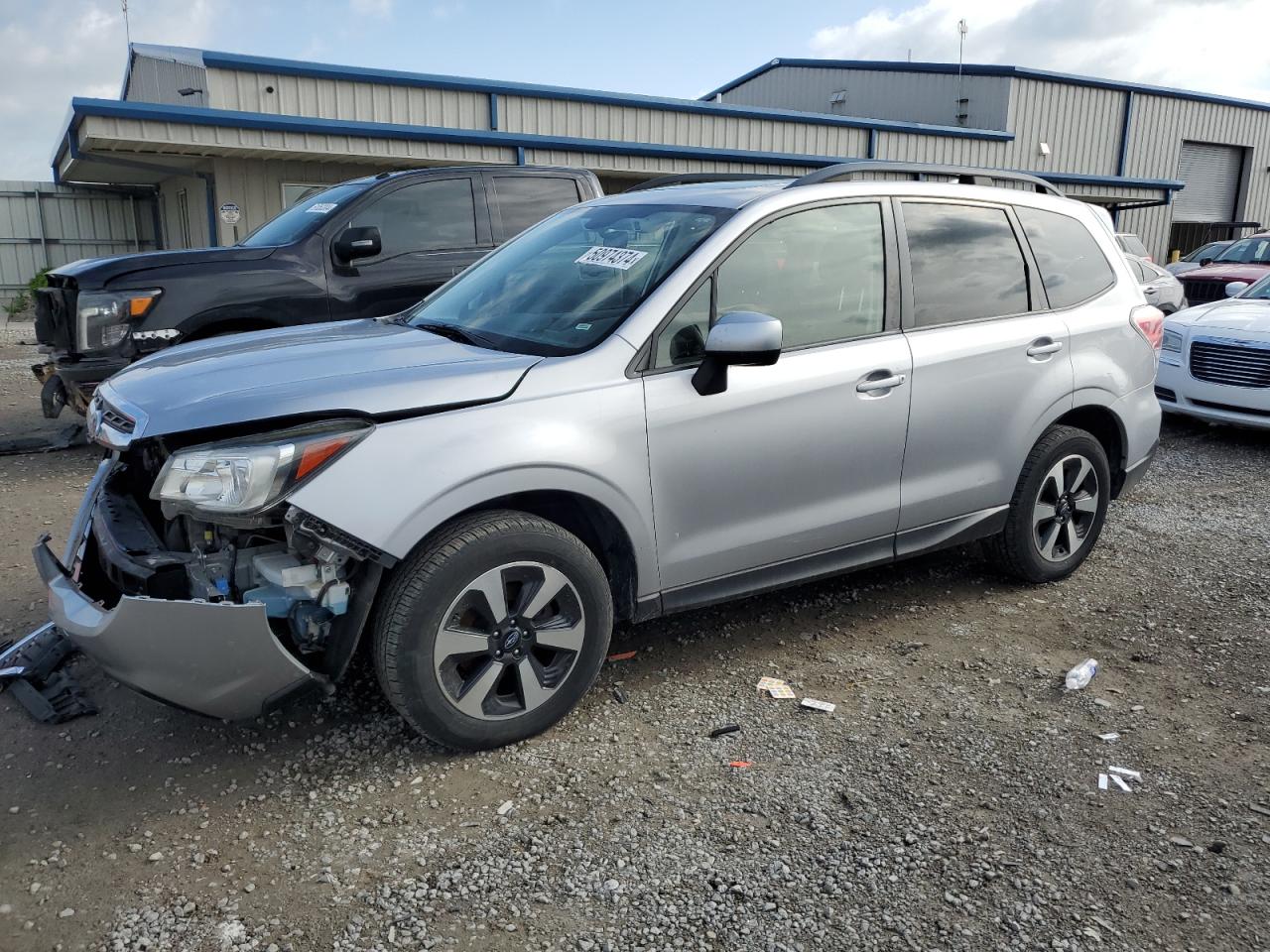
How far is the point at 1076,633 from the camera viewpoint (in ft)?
14.3

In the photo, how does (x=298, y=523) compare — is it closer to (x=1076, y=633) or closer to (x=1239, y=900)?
(x=1239, y=900)

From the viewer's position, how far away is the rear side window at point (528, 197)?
7574 mm

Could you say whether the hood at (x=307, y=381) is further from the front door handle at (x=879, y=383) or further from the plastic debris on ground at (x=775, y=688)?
the plastic debris on ground at (x=775, y=688)

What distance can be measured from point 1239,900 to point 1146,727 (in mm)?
970

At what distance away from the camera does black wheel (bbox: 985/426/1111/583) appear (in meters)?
4.54

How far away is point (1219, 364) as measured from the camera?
8.24m

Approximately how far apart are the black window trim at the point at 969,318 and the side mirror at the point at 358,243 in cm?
381

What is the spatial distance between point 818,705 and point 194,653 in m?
2.14

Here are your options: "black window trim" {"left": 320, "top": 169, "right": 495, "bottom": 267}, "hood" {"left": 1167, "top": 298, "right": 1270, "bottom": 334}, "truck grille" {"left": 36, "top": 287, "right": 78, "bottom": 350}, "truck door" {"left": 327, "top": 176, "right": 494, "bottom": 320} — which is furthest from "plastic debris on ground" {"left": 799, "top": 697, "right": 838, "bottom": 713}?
"hood" {"left": 1167, "top": 298, "right": 1270, "bottom": 334}

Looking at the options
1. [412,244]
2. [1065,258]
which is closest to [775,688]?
[1065,258]

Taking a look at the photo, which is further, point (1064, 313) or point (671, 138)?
point (671, 138)

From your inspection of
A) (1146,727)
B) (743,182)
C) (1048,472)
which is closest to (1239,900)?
(1146,727)

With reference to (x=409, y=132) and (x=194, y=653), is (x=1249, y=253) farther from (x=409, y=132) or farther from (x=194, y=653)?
(x=194, y=653)

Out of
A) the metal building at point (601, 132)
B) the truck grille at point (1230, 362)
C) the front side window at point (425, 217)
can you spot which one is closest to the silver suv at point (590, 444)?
the front side window at point (425, 217)
